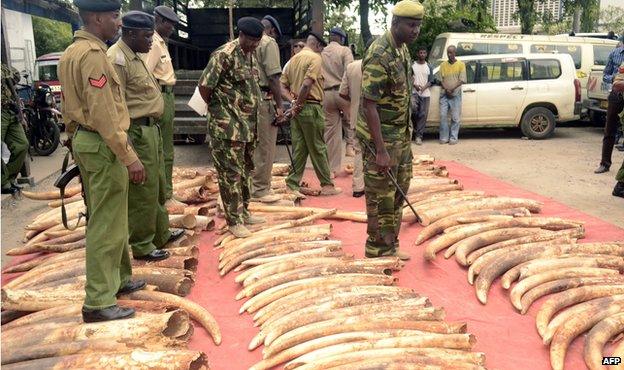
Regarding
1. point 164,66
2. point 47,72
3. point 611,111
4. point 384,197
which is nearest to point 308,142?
point 164,66

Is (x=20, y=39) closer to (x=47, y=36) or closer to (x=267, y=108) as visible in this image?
(x=47, y=36)

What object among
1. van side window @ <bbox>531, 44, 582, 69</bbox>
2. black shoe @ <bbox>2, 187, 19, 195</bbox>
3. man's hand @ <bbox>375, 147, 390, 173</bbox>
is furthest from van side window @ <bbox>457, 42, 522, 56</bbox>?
black shoe @ <bbox>2, 187, 19, 195</bbox>

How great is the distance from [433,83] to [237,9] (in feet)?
14.6

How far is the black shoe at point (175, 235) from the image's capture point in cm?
458

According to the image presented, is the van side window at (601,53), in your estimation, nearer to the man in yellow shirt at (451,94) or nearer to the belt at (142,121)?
the man in yellow shirt at (451,94)

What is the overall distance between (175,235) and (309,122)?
2337 millimetres

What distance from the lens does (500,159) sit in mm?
9180

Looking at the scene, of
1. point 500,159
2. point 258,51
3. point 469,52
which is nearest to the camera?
point 258,51

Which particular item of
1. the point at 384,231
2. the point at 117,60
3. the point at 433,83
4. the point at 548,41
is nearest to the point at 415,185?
the point at 384,231

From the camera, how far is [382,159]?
12.7ft

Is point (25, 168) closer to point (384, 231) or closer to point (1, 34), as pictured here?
point (1, 34)

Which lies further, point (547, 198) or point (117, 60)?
point (547, 198)

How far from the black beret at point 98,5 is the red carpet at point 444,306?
1.97 m

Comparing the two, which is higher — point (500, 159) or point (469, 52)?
point (469, 52)
